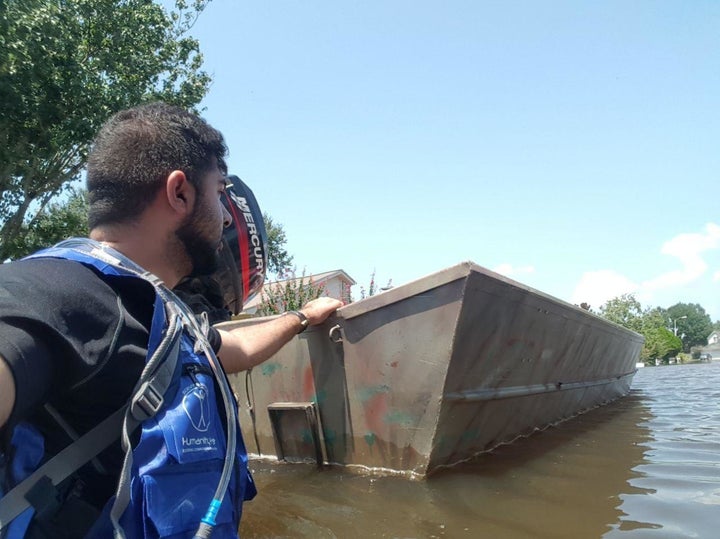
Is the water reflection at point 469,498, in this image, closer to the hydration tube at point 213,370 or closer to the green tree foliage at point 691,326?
the hydration tube at point 213,370

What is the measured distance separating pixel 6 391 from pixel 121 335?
241 mm

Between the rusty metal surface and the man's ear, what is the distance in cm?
196

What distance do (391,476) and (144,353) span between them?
8.64ft

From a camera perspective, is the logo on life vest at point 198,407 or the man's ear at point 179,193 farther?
the man's ear at point 179,193

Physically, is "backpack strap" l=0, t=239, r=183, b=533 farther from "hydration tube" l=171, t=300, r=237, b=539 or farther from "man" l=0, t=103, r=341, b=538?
"hydration tube" l=171, t=300, r=237, b=539

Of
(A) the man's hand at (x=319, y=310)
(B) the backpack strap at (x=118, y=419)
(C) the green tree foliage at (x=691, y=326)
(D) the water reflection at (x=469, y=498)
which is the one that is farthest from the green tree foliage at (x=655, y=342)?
(B) the backpack strap at (x=118, y=419)

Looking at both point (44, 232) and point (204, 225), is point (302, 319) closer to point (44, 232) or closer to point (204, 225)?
point (204, 225)

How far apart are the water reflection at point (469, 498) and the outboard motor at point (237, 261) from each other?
122cm

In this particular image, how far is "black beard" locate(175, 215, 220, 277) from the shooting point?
146 cm

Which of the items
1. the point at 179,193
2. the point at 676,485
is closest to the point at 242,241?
the point at 179,193

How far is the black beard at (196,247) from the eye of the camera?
1.46 metres

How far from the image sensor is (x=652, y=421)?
20.4 feet

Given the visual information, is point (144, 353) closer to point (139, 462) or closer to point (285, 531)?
point (139, 462)

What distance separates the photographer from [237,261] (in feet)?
11.8
